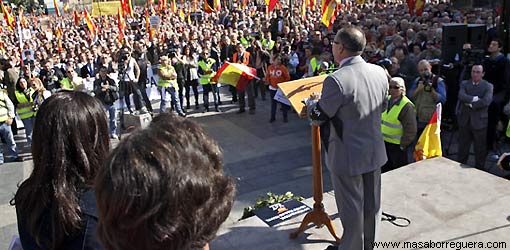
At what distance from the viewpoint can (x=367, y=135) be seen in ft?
11.5

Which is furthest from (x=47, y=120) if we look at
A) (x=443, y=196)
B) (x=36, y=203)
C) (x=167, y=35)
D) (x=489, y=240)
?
(x=167, y=35)

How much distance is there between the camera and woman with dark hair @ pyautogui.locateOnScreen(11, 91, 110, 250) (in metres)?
1.76

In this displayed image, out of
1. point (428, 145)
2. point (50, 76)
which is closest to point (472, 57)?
point (428, 145)

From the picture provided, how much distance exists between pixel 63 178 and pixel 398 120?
488cm

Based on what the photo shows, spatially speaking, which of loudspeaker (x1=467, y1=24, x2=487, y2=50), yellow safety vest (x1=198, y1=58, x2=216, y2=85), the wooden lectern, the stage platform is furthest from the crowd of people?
yellow safety vest (x1=198, y1=58, x2=216, y2=85)

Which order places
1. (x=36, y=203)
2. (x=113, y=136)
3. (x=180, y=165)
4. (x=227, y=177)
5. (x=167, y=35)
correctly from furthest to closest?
(x=167, y=35) → (x=113, y=136) → (x=36, y=203) → (x=227, y=177) → (x=180, y=165)

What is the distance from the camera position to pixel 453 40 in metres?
9.16

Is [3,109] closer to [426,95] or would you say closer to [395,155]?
[395,155]

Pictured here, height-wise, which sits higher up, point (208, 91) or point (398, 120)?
point (398, 120)

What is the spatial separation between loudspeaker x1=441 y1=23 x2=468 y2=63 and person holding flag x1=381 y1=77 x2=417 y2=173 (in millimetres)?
3785

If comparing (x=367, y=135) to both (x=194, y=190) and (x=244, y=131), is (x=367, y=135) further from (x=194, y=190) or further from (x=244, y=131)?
(x=244, y=131)

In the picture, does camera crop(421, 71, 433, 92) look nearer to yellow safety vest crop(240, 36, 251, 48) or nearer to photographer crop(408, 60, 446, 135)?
photographer crop(408, 60, 446, 135)

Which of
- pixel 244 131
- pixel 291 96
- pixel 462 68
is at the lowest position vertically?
pixel 244 131

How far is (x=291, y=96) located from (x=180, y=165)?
2.84 metres
